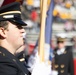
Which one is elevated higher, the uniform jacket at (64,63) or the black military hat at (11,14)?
the black military hat at (11,14)

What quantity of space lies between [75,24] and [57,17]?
64cm

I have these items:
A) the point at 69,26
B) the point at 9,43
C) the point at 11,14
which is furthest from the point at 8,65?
the point at 69,26

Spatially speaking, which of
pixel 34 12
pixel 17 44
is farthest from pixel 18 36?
pixel 34 12

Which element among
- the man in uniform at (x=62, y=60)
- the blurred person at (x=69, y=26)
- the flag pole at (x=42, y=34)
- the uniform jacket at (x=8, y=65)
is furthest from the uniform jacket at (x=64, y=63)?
the blurred person at (x=69, y=26)

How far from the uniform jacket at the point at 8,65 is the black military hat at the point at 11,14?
0.22m

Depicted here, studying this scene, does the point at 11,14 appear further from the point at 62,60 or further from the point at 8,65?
the point at 62,60

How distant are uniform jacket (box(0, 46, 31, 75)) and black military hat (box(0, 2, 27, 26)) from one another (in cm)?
22

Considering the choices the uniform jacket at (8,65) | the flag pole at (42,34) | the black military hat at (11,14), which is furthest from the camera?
the flag pole at (42,34)

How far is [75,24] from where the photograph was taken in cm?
1145

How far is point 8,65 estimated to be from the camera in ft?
7.25

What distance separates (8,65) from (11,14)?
0.42 metres

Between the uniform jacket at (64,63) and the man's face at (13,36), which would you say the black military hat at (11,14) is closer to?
the man's face at (13,36)

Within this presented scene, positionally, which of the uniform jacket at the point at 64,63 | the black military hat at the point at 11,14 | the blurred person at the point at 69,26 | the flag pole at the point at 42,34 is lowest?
the blurred person at the point at 69,26

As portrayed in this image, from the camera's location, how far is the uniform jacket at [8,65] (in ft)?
7.15
